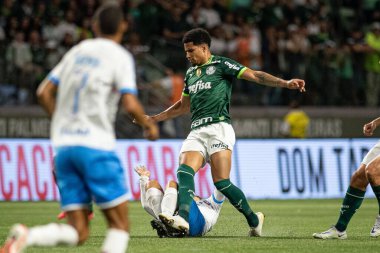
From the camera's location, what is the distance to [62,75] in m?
7.16

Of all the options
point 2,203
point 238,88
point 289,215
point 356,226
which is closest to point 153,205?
point 356,226

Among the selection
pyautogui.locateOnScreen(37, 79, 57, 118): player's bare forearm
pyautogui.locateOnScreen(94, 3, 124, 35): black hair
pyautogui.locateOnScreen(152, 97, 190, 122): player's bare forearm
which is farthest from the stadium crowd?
pyautogui.locateOnScreen(94, 3, 124, 35): black hair

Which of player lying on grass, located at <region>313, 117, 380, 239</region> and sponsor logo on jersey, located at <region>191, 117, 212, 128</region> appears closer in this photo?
player lying on grass, located at <region>313, 117, 380, 239</region>

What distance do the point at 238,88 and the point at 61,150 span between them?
16.5m

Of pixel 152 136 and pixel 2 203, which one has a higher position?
pixel 152 136

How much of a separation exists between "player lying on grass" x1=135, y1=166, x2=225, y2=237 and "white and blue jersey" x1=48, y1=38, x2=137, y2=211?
11.5ft

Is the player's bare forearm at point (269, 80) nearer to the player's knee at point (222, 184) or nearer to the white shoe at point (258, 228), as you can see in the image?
the player's knee at point (222, 184)

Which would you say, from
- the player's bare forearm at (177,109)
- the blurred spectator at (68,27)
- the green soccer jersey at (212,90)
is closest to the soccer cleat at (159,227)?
the green soccer jersey at (212,90)

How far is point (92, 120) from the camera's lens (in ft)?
23.1

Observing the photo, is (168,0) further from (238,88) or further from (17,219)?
(17,219)

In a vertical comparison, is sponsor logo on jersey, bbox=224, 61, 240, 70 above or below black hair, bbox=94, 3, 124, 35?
below

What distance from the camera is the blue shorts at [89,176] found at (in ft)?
23.0

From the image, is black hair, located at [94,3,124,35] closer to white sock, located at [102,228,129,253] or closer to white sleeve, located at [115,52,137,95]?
white sleeve, located at [115,52,137,95]

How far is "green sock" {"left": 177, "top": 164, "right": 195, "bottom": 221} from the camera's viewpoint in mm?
10492
